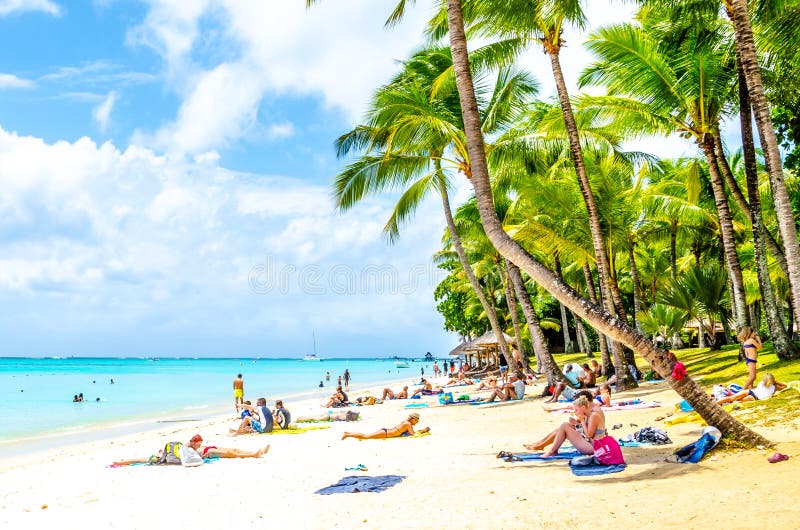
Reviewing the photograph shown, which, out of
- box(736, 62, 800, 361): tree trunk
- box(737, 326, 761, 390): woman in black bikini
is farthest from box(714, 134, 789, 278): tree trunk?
box(737, 326, 761, 390): woman in black bikini

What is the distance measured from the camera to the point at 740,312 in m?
14.8

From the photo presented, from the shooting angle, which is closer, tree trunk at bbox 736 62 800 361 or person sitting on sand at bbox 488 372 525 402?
tree trunk at bbox 736 62 800 361

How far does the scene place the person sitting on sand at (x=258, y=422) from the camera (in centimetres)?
1445

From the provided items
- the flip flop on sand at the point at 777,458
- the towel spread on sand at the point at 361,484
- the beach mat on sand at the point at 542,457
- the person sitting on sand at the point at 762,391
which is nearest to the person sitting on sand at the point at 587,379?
the person sitting on sand at the point at 762,391

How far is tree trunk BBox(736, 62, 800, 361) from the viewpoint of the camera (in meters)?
13.9

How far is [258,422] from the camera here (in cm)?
1459

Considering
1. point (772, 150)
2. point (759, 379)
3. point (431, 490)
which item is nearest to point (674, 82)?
point (772, 150)

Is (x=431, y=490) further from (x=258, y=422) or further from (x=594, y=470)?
(x=258, y=422)

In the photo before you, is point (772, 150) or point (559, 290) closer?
point (559, 290)

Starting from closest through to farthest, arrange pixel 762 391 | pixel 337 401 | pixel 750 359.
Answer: pixel 762 391 < pixel 750 359 < pixel 337 401

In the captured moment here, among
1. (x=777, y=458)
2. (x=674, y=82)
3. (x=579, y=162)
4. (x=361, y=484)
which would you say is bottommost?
(x=361, y=484)

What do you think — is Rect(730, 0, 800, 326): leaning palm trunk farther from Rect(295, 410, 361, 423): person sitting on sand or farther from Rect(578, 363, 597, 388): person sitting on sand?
Rect(295, 410, 361, 423): person sitting on sand

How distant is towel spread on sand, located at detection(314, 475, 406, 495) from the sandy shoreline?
0.17m

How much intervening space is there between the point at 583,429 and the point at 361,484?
115 inches
